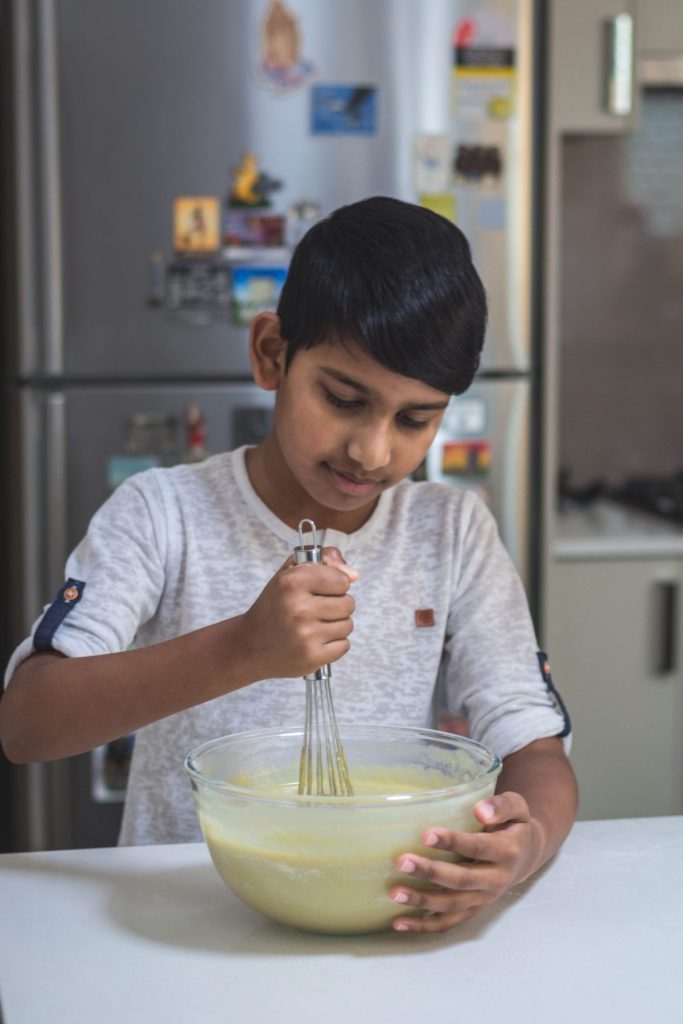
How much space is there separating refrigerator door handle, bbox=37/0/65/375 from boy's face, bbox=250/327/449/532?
1.05 m

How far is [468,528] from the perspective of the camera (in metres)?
1.23

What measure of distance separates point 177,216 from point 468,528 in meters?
1.05

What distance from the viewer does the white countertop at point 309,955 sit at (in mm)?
701

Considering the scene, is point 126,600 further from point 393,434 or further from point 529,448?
point 529,448

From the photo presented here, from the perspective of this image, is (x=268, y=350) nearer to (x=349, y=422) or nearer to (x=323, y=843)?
(x=349, y=422)

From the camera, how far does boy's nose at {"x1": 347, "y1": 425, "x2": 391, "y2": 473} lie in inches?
38.8

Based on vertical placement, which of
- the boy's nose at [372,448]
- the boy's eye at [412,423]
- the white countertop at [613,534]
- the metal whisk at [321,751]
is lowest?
the white countertop at [613,534]

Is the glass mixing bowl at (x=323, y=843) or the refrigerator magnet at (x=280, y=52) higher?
the refrigerator magnet at (x=280, y=52)

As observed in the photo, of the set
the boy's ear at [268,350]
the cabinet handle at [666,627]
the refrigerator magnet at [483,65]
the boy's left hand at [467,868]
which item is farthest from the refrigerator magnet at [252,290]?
the boy's left hand at [467,868]

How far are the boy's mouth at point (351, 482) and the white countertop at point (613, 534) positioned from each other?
1.21m

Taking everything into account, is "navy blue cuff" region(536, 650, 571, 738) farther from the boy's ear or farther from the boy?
the boy's ear

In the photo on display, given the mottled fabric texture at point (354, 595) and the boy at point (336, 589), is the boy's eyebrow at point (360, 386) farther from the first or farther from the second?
the mottled fabric texture at point (354, 595)

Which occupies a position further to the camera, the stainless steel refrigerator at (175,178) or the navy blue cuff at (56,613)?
the stainless steel refrigerator at (175,178)

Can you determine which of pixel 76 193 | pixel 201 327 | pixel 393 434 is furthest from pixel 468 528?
pixel 76 193
